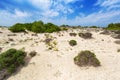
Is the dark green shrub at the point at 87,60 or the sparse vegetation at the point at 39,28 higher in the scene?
the sparse vegetation at the point at 39,28

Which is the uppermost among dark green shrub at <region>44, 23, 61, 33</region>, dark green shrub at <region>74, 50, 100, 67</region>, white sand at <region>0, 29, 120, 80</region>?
dark green shrub at <region>44, 23, 61, 33</region>

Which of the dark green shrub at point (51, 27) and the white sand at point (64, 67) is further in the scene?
the dark green shrub at point (51, 27)

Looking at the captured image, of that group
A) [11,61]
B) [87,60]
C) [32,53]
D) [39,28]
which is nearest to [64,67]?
[87,60]

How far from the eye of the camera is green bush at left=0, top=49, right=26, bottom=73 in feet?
51.4

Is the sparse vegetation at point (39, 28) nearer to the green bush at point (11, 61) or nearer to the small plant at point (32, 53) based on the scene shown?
the small plant at point (32, 53)

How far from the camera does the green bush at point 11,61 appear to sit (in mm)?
15669

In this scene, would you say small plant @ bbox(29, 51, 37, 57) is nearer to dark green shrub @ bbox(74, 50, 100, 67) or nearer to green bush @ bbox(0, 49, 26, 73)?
green bush @ bbox(0, 49, 26, 73)

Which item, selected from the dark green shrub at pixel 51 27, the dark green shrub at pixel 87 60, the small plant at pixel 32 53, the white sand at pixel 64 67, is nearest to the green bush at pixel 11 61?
the white sand at pixel 64 67

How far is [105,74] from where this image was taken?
46.9 ft

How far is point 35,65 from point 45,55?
2536 millimetres

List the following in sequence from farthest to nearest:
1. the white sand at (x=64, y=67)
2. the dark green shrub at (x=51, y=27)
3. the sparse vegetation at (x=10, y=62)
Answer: the dark green shrub at (x=51, y=27) < the sparse vegetation at (x=10, y=62) < the white sand at (x=64, y=67)

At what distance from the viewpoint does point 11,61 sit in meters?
16.0

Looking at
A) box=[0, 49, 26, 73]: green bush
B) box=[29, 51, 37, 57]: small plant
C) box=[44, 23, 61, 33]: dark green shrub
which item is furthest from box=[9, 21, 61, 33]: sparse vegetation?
box=[0, 49, 26, 73]: green bush

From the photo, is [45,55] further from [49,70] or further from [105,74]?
[105,74]
